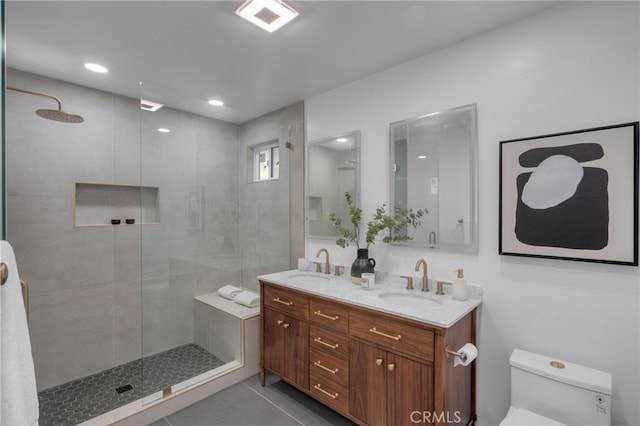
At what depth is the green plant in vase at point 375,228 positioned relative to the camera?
2.21m

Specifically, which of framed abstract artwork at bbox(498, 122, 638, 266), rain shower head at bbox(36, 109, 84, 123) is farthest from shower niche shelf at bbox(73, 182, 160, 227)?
framed abstract artwork at bbox(498, 122, 638, 266)

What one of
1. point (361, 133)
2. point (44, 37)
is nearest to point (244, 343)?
point (361, 133)

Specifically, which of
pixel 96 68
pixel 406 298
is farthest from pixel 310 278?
pixel 96 68

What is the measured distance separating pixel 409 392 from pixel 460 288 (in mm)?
A: 691

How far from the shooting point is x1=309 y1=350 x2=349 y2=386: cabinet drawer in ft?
6.31

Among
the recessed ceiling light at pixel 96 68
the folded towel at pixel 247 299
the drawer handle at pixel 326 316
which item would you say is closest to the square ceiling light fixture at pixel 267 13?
the recessed ceiling light at pixel 96 68

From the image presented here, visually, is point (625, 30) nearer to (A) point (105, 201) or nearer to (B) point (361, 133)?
(B) point (361, 133)

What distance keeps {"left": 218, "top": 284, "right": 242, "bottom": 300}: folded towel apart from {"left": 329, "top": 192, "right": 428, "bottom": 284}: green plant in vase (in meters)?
1.25

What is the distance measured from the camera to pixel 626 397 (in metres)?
1.47

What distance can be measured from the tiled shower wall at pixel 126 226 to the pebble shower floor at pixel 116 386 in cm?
10

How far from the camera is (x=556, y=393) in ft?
4.84

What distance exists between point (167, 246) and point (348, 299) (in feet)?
5.10

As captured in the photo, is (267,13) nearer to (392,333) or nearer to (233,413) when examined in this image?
(392,333)

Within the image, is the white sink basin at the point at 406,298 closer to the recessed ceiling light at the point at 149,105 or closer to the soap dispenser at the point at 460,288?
the soap dispenser at the point at 460,288
